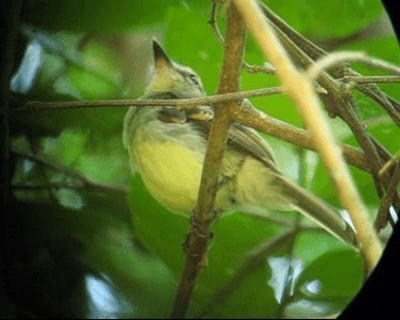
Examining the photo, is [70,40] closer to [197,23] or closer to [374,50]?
[197,23]

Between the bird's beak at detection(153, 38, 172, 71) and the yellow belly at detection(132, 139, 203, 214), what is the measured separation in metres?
0.08

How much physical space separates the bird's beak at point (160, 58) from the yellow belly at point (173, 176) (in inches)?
3.2

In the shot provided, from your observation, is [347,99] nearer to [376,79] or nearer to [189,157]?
[376,79]

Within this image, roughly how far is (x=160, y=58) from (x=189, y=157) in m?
0.10

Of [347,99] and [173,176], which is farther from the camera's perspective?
[173,176]

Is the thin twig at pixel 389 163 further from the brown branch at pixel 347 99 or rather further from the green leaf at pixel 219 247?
the green leaf at pixel 219 247

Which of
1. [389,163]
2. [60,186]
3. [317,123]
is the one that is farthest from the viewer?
[60,186]

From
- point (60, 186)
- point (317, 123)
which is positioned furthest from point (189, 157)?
point (317, 123)

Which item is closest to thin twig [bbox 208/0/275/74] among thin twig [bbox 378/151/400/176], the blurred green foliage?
the blurred green foliage

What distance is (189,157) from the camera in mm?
703

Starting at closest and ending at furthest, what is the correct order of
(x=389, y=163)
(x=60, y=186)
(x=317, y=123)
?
(x=317, y=123) < (x=389, y=163) < (x=60, y=186)

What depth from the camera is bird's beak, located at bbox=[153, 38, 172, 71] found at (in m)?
0.68

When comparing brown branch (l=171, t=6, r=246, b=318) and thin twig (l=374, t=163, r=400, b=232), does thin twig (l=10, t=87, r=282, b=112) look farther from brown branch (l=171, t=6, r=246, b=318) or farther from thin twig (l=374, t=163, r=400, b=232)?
thin twig (l=374, t=163, r=400, b=232)

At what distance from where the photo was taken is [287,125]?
24.5 inches
